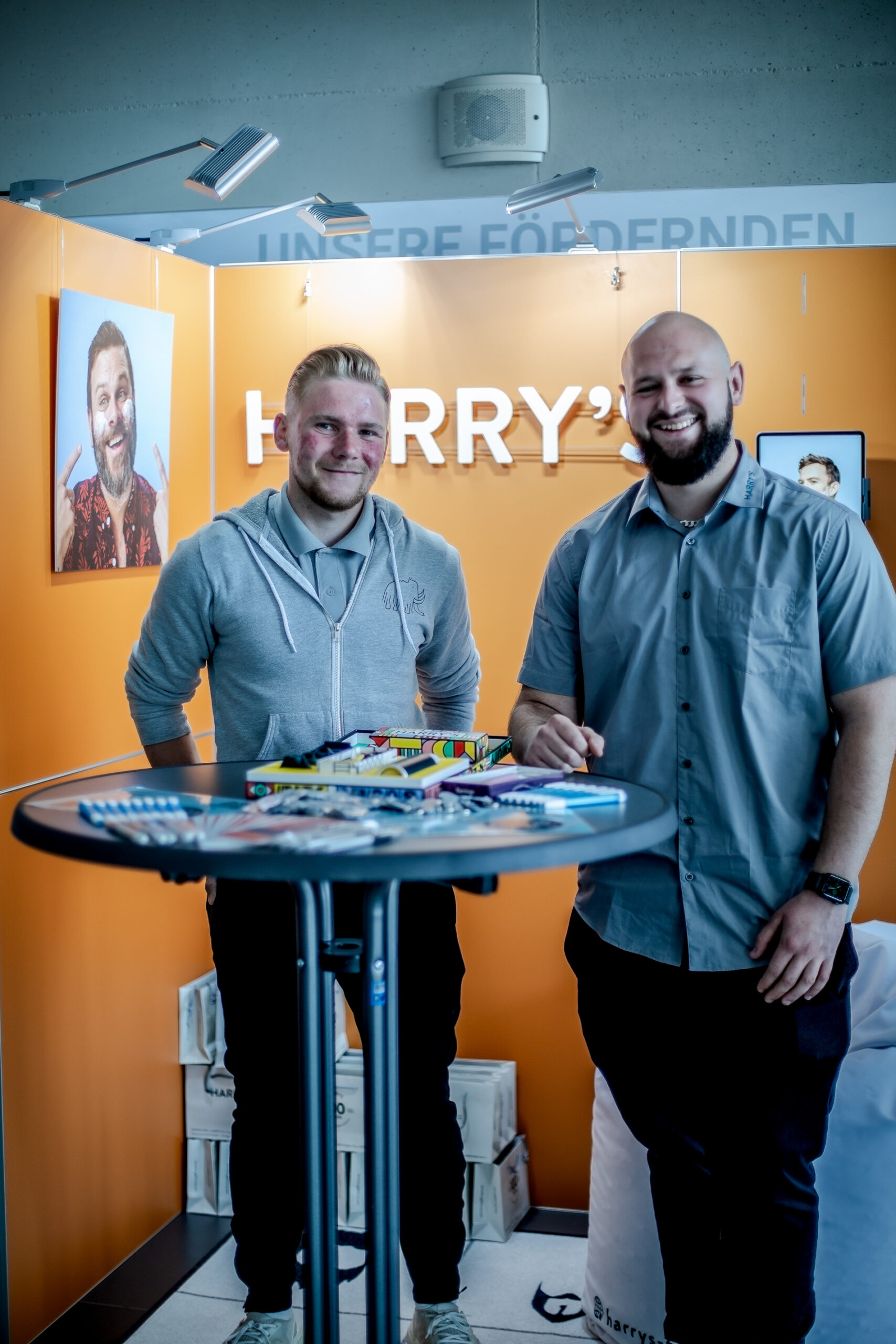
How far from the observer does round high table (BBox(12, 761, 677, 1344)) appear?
1.36 m

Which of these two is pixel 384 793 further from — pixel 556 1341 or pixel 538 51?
pixel 538 51

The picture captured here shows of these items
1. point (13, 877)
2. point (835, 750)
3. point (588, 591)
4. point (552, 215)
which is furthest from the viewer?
point (552, 215)

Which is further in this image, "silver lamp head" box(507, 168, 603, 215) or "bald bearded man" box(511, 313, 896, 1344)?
"silver lamp head" box(507, 168, 603, 215)

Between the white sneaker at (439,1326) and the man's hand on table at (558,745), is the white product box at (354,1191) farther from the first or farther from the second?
the man's hand on table at (558,745)

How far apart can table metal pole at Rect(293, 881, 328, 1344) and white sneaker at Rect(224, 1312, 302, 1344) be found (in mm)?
627

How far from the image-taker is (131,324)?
2906 mm

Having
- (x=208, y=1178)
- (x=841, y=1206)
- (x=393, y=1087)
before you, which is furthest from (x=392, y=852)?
(x=208, y=1178)

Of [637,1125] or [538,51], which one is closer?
[637,1125]

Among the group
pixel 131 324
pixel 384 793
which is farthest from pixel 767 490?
pixel 131 324

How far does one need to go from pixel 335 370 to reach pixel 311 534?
286 millimetres

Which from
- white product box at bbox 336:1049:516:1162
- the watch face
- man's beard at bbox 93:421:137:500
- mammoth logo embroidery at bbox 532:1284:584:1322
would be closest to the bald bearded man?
the watch face

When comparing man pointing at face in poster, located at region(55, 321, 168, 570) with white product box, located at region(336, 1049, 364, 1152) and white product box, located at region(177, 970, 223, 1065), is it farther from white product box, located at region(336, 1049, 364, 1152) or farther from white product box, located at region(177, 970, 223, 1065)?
white product box, located at region(336, 1049, 364, 1152)

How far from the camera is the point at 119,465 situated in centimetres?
287

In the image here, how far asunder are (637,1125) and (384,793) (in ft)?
2.89
